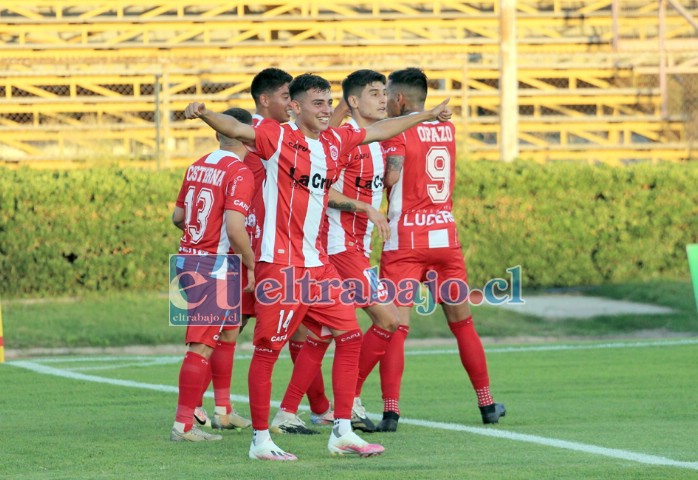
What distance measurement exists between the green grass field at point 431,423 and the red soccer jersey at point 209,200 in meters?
1.29

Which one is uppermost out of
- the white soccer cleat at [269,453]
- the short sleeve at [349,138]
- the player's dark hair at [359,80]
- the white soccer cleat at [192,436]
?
the player's dark hair at [359,80]

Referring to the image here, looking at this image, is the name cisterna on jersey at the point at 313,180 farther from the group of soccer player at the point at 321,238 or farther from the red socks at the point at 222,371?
the red socks at the point at 222,371

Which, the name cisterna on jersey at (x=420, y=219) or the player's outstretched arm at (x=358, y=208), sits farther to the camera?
the name cisterna on jersey at (x=420, y=219)

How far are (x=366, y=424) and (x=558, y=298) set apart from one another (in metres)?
10.3

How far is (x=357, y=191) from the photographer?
27.3 feet

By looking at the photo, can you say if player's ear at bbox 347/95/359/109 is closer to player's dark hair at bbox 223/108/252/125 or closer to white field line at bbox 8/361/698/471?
player's dark hair at bbox 223/108/252/125

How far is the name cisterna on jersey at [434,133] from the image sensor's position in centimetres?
A: 852

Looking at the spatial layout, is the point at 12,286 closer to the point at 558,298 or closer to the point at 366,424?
the point at 558,298

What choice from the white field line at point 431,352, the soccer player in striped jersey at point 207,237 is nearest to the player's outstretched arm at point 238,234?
the soccer player in striped jersey at point 207,237

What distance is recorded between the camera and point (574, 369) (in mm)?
12094

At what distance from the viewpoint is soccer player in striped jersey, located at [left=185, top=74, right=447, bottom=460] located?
22.8 ft

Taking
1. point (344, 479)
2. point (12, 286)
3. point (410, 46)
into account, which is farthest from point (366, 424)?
point (410, 46)

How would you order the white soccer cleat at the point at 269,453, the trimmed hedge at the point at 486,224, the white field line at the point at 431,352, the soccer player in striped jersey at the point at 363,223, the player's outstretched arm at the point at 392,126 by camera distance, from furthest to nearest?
the trimmed hedge at the point at 486,224 < the white field line at the point at 431,352 < the soccer player in striped jersey at the point at 363,223 < the player's outstretched arm at the point at 392,126 < the white soccer cleat at the point at 269,453

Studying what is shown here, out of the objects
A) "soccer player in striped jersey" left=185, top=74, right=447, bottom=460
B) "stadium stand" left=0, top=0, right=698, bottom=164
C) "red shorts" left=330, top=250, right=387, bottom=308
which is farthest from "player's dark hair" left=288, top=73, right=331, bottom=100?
"stadium stand" left=0, top=0, right=698, bottom=164
